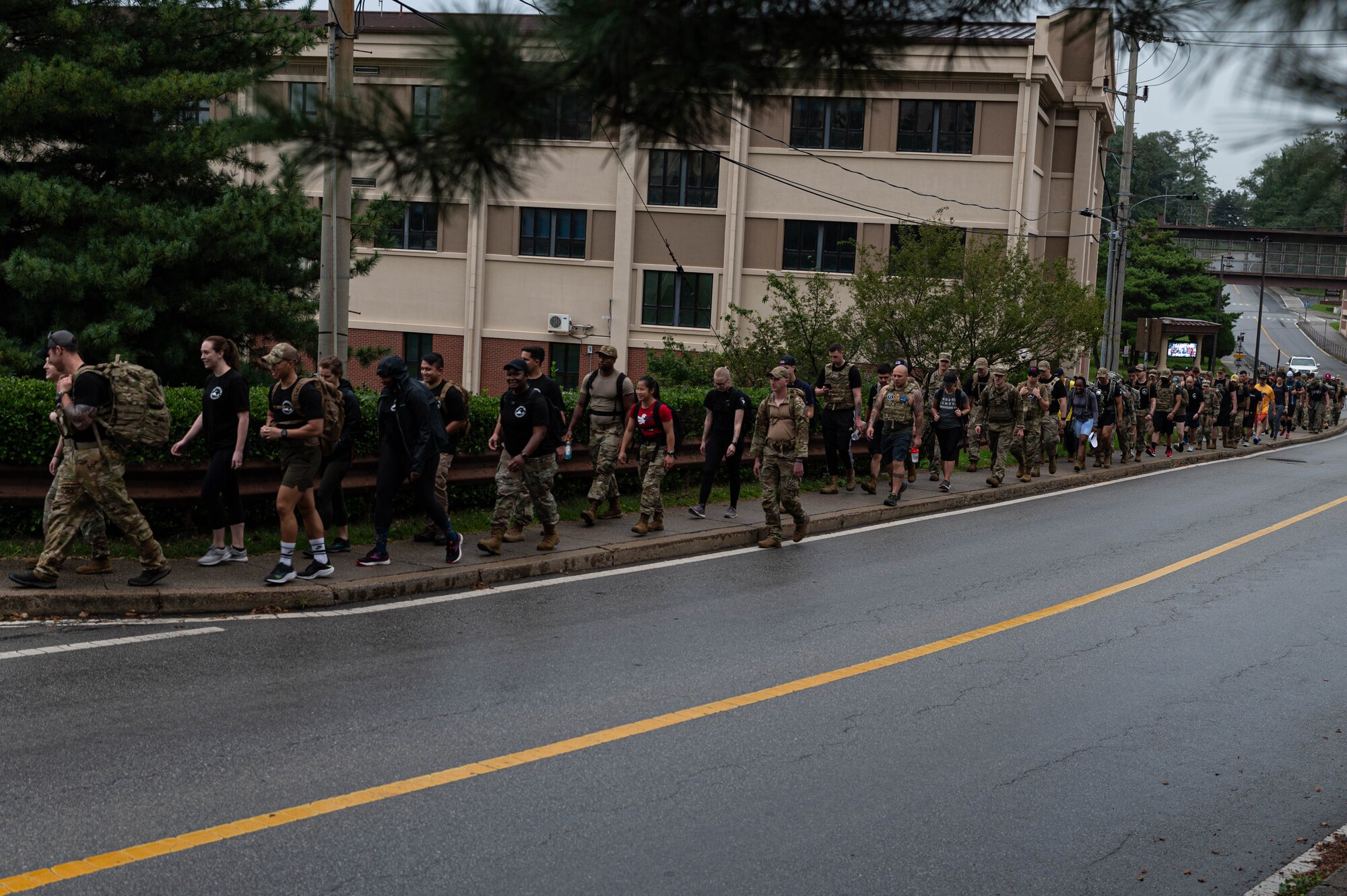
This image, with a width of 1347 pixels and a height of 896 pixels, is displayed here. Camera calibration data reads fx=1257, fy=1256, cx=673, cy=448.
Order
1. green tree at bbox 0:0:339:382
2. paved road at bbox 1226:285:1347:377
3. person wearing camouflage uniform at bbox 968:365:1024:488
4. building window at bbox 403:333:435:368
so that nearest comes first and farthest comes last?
green tree at bbox 0:0:339:382 → person wearing camouflage uniform at bbox 968:365:1024:488 → building window at bbox 403:333:435:368 → paved road at bbox 1226:285:1347:377

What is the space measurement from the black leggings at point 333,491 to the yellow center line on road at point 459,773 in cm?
493

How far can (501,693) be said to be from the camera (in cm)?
734

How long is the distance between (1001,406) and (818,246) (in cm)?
2068

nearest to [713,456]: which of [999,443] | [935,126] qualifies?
[999,443]

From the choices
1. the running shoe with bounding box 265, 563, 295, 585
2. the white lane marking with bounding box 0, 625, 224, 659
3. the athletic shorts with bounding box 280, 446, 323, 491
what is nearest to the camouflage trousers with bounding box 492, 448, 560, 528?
the athletic shorts with bounding box 280, 446, 323, 491

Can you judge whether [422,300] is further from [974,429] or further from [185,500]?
[185,500]

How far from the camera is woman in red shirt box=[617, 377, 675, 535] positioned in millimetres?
13039

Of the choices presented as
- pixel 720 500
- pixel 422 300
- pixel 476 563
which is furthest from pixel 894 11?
pixel 422 300

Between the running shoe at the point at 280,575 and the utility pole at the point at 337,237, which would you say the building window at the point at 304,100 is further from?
the utility pole at the point at 337,237

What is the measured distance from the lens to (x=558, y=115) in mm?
3830

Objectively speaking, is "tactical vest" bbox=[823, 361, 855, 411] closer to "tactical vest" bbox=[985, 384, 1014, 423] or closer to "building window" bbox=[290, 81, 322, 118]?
"tactical vest" bbox=[985, 384, 1014, 423]

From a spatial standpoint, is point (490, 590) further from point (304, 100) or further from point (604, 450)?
point (304, 100)

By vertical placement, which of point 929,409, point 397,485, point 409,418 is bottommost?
point 397,485

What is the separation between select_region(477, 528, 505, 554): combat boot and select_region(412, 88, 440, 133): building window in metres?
7.81
